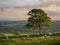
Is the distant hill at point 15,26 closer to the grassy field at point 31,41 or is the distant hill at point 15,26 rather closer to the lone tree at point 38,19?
the lone tree at point 38,19

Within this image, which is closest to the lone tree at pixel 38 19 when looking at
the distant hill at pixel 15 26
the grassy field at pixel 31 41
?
the distant hill at pixel 15 26

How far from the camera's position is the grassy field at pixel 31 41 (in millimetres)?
9375

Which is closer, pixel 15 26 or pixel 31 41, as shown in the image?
pixel 31 41

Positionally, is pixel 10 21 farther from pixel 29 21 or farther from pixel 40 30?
pixel 40 30

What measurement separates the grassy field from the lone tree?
1.42 feet

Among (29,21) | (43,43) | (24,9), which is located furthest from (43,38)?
(24,9)

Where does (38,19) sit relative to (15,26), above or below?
above

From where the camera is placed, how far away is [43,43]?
9.70m

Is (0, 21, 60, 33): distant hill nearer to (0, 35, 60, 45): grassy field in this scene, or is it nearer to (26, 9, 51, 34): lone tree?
(26, 9, 51, 34): lone tree

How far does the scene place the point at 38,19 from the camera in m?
9.96

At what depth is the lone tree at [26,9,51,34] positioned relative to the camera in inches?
382

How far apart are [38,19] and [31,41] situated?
1138 mm

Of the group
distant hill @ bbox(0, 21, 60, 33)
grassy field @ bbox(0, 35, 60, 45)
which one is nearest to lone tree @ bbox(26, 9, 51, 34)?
distant hill @ bbox(0, 21, 60, 33)

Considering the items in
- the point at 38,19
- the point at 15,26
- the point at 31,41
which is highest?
Result: the point at 38,19
